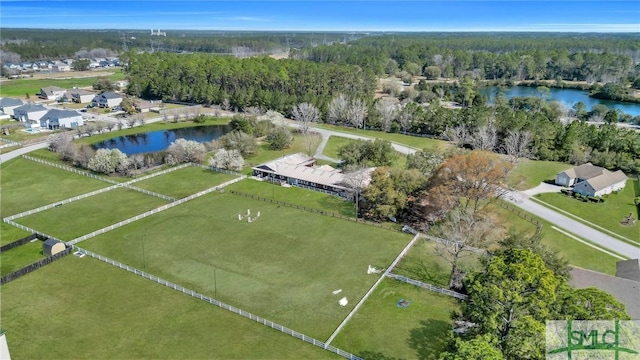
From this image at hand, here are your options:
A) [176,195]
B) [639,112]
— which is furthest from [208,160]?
[639,112]

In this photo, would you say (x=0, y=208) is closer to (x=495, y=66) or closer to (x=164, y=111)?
(x=164, y=111)

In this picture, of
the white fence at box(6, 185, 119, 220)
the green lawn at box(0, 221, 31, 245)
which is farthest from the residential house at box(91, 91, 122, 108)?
the green lawn at box(0, 221, 31, 245)

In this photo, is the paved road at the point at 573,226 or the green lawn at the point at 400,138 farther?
the green lawn at the point at 400,138

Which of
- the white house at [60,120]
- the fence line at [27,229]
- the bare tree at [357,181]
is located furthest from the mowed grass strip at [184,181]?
the white house at [60,120]

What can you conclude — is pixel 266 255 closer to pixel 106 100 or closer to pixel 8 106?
pixel 106 100

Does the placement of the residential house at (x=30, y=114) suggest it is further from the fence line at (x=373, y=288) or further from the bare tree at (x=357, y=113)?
the fence line at (x=373, y=288)
